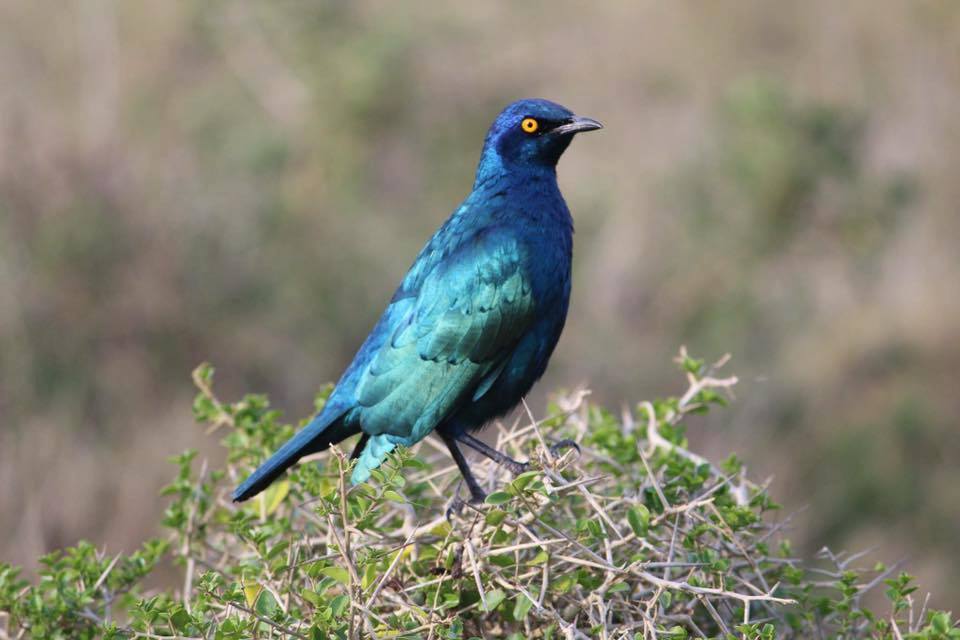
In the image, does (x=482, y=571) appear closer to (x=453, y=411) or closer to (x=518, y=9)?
(x=453, y=411)

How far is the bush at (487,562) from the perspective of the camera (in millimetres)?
2820

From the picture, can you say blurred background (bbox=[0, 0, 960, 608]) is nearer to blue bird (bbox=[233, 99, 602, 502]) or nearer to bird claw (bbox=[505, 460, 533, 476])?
blue bird (bbox=[233, 99, 602, 502])

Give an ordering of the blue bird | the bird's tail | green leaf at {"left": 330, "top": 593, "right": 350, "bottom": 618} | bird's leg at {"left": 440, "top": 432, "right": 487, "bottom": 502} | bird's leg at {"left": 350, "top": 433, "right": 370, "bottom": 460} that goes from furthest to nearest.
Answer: bird's leg at {"left": 350, "top": 433, "right": 370, "bottom": 460}
the blue bird
bird's leg at {"left": 440, "top": 432, "right": 487, "bottom": 502}
the bird's tail
green leaf at {"left": 330, "top": 593, "right": 350, "bottom": 618}

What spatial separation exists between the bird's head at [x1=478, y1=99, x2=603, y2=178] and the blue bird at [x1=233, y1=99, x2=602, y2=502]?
0.50 feet

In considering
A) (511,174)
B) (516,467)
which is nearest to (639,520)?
(516,467)

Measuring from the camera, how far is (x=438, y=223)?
12.2 metres

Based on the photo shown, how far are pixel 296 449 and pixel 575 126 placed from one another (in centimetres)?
175

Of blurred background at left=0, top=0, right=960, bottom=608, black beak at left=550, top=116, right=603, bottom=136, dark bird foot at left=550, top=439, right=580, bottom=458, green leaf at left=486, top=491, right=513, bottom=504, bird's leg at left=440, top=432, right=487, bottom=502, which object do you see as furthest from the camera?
blurred background at left=0, top=0, right=960, bottom=608

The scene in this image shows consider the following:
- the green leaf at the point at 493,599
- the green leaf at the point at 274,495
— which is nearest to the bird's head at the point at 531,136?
the green leaf at the point at 274,495

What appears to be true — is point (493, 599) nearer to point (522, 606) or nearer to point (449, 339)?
point (522, 606)

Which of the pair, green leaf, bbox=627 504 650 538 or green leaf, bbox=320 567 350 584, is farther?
green leaf, bbox=627 504 650 538

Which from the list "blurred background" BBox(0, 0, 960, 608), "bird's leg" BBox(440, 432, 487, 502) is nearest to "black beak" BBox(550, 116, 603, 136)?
"bird's leg" BBox(440, 432, 487, 502)

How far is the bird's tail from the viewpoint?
3619mm

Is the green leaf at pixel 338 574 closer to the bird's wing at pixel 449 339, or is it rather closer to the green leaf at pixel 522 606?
the green leaf at pixel 522 606
